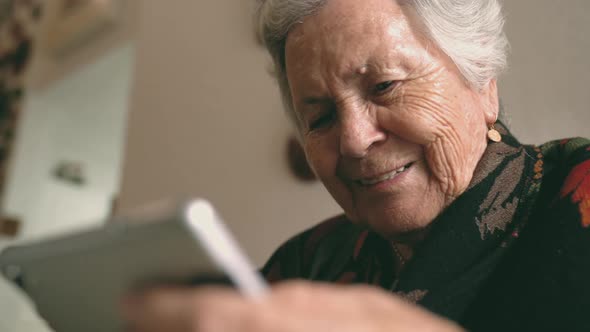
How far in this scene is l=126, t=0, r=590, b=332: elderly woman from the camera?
1.88ft

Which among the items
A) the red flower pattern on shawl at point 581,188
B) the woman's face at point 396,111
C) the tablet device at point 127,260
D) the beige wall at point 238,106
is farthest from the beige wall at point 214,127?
the tablet device at point 127,260

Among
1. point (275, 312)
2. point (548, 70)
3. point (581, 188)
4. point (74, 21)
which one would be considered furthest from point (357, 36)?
point (74, 21)

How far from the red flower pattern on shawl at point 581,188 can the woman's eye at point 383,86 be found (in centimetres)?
27

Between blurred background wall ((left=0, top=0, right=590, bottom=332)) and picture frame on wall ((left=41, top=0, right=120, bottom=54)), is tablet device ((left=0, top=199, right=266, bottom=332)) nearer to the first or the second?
blurred background wall ((left=0, top=0, right=590, bottom=332))

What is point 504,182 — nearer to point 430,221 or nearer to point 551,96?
point 430,221

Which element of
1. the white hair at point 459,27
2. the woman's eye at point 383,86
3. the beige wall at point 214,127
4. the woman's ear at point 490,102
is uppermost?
the white hair at point 459,27

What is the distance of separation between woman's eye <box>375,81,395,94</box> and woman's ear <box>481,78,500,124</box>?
0.51 feet

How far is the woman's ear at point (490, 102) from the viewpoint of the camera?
0.77 meters

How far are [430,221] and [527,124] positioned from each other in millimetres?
394

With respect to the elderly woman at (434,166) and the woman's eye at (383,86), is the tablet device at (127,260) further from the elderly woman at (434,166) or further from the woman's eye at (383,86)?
the woman's eye at (383,86)

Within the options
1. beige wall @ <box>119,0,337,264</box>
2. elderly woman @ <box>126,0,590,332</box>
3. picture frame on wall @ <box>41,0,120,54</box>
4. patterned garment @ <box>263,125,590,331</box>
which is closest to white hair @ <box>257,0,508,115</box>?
elderly woman @ <box>126,0,590,332</box>

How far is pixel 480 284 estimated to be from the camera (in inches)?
24.0

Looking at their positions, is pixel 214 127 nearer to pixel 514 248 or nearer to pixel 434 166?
pixel 434 166

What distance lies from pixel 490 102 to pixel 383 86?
18 cm
